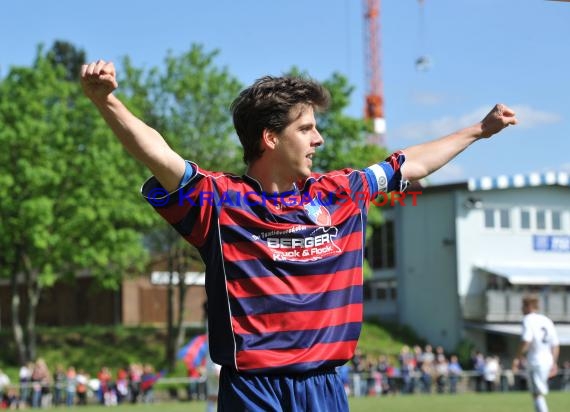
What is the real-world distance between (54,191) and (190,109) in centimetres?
755

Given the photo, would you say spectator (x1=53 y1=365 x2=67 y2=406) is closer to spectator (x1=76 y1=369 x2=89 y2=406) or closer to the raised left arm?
spectator (x1=76 y1=369 x2=89 y2=406)

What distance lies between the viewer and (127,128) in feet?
→ 14.4

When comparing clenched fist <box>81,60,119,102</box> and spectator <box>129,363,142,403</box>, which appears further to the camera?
spectator <box>129,363,142,403</box>

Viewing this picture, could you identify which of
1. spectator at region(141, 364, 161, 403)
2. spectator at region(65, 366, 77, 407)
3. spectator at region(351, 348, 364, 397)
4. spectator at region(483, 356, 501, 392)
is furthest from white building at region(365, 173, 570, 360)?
spectator at region(65, 366, 77, 407)

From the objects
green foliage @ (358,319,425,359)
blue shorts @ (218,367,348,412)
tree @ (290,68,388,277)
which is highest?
tree @ (290,68,388,277)

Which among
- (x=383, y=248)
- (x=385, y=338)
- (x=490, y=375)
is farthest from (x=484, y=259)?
(x=490, y=375)

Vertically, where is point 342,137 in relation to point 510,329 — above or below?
above

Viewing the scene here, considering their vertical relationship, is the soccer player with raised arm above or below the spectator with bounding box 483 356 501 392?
above

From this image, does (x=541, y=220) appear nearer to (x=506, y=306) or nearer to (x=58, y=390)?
(x=506, y=306)

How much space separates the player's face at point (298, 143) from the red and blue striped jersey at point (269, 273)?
0.51 ft

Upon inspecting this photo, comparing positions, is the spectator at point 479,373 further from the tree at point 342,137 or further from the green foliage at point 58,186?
the green foliage at point 58,186

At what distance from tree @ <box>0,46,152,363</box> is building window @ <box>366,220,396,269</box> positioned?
65.1 feet

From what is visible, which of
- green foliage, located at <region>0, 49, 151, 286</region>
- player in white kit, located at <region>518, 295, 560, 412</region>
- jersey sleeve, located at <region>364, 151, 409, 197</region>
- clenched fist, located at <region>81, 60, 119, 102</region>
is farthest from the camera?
green foliage, located at <region>0, 49, 151, 286</region>

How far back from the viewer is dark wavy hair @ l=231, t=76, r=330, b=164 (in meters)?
4.79
